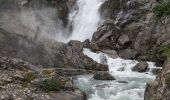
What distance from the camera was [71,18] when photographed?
4378 centimetres

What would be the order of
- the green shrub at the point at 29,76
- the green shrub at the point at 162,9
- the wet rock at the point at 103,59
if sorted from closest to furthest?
the green shrub at the point at 29,76
the wet rock at the point at 103,59
the green shrub at the point at 162,9

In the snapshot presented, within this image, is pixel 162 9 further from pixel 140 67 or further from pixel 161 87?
pixel 161 87

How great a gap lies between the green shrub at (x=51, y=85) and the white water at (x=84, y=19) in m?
20.6

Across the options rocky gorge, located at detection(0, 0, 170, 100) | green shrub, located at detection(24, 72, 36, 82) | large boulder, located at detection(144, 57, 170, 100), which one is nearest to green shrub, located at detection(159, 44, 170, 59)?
rocky gorge, located at detection(0, 0, 170, 100)

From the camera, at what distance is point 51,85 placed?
20.1m

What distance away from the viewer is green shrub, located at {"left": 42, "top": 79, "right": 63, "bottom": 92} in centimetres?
2002

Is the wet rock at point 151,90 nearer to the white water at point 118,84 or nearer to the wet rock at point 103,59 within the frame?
the white water at point 118,84

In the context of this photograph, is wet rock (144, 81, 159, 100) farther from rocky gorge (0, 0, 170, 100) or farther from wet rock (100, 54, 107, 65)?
wet rock (100, 54, 107, 65)

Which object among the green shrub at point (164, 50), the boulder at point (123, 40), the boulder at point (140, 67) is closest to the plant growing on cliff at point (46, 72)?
the boulder at point (140, 67)

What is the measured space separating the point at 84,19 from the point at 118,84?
19.8 m

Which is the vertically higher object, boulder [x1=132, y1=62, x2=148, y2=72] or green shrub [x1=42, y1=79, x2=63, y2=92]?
boulder [x1=132, y1=62, x2=148, y2=72]

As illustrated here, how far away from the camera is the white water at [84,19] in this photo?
41500 millimetres

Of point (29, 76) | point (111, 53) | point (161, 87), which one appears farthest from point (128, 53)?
point (161, 87)

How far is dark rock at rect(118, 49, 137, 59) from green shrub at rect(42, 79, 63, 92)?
13.9 meters
